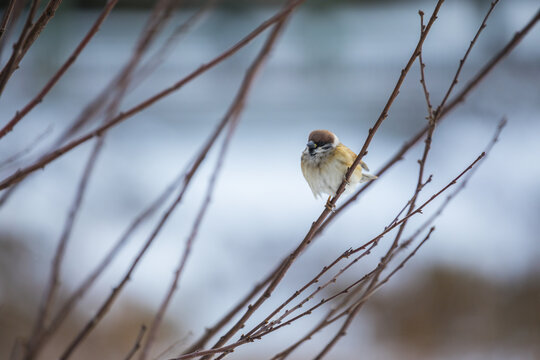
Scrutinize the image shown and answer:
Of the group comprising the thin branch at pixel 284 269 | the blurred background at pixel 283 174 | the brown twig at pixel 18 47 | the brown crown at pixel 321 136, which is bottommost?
the thin branch at pixel 284 269

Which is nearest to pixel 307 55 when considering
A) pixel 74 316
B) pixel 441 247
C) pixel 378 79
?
pixel 378 79

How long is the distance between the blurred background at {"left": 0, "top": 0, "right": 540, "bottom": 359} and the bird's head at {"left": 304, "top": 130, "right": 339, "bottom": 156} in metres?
0.86

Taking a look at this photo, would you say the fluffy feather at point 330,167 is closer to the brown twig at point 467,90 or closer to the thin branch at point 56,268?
the brown twig at point 467,90

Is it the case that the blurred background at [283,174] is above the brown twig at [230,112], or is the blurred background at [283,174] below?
above

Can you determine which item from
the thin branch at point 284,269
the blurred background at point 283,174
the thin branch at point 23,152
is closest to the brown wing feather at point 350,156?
the thin branch at point 284,269

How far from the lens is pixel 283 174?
147cm

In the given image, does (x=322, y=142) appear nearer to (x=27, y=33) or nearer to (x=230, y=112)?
(x=230, y=112)

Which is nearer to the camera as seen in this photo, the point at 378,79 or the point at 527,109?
the point at 527,109

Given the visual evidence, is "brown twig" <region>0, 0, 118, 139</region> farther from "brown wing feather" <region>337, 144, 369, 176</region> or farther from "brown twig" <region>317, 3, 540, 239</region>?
"brown wing feather" <region>337, 144, 369, 176</region>

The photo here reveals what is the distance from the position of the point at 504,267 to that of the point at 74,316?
5.38 ft

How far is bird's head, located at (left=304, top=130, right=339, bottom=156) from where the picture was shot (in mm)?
605

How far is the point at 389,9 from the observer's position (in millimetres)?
2354

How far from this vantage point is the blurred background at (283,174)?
1.81 metres

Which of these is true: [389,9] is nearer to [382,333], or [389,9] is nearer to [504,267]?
[504,267]
